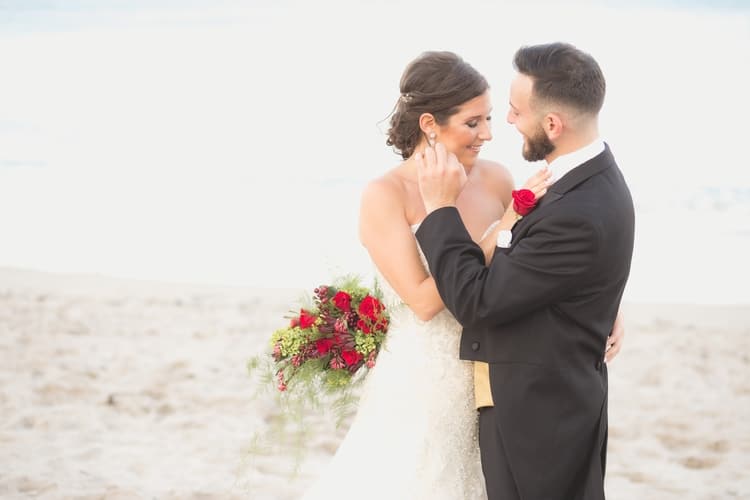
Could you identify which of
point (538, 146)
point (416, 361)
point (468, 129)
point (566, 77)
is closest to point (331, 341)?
point (416, 361)

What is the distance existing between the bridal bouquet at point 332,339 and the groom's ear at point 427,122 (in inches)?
26.3

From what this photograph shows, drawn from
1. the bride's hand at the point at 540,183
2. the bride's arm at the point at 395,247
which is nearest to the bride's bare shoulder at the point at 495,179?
the bride's arm at the point at 395,247

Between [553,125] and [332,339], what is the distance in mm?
1180

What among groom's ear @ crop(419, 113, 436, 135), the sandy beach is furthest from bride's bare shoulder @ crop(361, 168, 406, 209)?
the sandy beach

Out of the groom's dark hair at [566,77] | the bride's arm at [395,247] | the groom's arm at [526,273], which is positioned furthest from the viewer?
the bride's arm at [395,247]

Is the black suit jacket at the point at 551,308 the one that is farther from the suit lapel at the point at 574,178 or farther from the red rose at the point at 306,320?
the red rose at the point at 306,320

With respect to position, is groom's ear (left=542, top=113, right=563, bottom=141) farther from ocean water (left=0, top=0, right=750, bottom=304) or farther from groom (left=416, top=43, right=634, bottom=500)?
ocean water (left=0, top=0, right=750, bottom=304)

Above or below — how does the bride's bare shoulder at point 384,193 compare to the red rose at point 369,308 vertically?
above

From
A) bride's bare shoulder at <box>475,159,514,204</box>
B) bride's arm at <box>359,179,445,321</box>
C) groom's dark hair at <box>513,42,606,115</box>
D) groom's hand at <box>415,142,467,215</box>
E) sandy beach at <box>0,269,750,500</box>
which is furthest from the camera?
sandy beach at <box>0,269,750,500</box>

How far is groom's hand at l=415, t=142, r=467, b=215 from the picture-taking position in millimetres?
3074

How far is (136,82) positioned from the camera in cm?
2916

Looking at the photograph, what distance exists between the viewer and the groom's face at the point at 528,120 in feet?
9.81

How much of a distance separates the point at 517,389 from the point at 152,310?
790 cm

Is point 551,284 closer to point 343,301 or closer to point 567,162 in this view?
point 567,162
